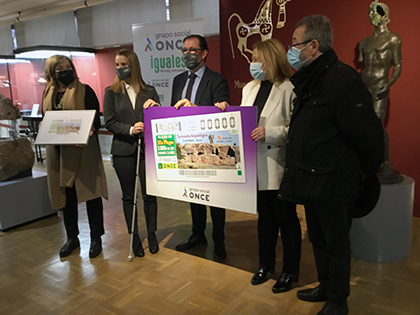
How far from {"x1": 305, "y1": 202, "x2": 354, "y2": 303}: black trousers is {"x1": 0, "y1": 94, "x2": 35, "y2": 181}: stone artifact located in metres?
3.50

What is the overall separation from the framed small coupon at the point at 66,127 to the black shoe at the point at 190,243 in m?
1.31

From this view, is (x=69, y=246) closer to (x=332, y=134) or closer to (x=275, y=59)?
(x=275, y=59)

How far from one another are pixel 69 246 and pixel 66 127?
117 cm

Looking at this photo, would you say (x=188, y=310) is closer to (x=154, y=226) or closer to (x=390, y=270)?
(x=154, y=226)

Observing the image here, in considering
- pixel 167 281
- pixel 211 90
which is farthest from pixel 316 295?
pixel 211 90

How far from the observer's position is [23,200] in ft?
13.5

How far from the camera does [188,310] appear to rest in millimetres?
2422

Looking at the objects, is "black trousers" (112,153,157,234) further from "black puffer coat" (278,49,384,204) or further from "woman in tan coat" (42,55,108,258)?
"black puffer coat" (278,49,384,204)

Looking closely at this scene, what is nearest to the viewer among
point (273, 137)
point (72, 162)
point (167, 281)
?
point (273, 137)

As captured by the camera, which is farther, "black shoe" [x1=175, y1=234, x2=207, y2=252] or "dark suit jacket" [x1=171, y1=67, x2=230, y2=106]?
"black shoe" [x1=175, y1=234, x2=207, y2=252]

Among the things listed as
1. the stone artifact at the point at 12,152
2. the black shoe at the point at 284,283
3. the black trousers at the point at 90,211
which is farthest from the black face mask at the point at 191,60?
the stone artifact at the point at 12,152

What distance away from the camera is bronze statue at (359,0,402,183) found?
3496mm

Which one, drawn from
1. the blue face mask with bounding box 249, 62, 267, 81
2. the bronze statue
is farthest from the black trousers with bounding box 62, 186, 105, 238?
the bronze statue

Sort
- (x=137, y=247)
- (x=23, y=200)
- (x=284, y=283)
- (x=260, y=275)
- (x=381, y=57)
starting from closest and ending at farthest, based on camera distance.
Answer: (x=284, y=283), (x=260, y=275), (x=137, y=247), (x=381, y=57), (x=23, y=200)
